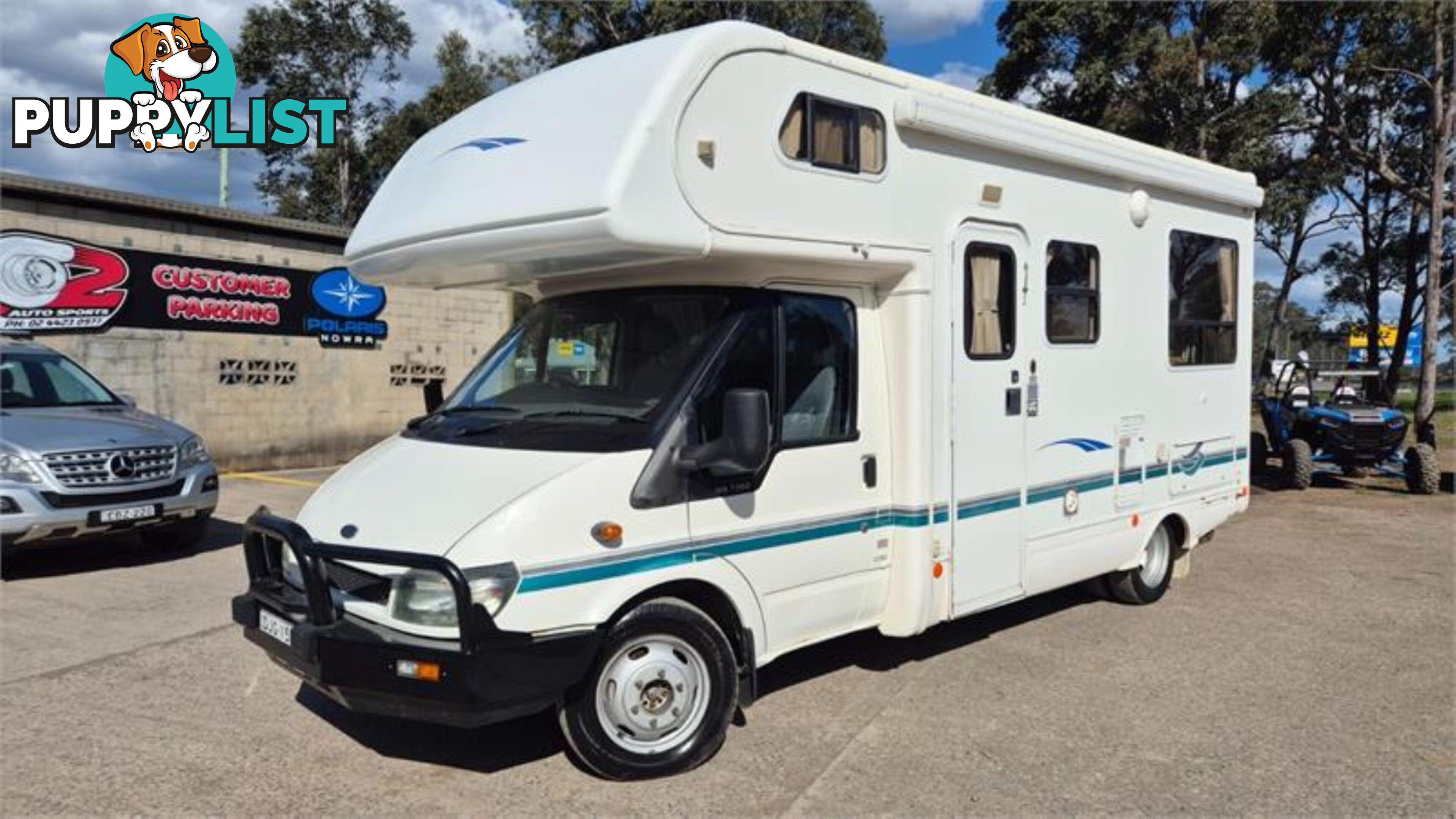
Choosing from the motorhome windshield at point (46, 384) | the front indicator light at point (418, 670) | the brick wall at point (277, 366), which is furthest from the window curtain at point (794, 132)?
the brick wall at point (277, 366)

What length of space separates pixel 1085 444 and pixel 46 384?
8182mm

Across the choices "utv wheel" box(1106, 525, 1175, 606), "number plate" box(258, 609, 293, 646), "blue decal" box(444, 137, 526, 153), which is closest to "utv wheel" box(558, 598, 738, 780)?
"number plate" box(258, 609, 293, 646)

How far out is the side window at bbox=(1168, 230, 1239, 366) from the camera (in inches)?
276

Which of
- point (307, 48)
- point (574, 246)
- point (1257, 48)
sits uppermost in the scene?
point (307, 48)

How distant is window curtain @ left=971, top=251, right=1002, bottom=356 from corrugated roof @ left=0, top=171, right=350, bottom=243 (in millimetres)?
11278

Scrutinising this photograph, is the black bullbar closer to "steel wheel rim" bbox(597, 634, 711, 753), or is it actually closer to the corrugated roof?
"steel wheel rim" bbox(597, 634, 711, 753)

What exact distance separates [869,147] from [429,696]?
3145 millimetres

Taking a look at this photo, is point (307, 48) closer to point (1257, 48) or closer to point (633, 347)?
Result: point (1257, 48)

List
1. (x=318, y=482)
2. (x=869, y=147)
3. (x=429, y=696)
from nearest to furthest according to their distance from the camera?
→ 1. (x=429, y=696)
2. (x=869, y=147)
3. (x=318, y=482)

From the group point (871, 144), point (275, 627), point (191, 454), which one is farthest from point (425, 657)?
point (191, 454)

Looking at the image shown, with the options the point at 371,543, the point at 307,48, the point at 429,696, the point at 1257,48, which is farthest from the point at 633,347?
the point at 307,48

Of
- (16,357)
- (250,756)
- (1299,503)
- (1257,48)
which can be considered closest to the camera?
(250,756)

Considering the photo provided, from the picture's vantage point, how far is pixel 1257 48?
18547 millimetres

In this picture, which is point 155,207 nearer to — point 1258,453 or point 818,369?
point 818,369
